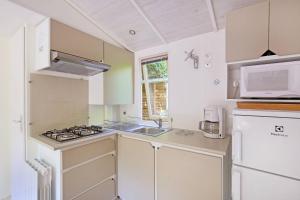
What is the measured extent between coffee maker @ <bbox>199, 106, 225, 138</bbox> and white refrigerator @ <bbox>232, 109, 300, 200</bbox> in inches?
16.6

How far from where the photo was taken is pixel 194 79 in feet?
6.75

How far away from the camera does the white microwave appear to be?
114 centimetres

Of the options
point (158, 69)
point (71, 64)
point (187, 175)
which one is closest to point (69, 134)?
point (71, 64)

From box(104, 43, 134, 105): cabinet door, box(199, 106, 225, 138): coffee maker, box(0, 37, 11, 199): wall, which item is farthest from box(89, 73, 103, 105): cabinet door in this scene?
box(199, 106, 225, 138): coffee maker

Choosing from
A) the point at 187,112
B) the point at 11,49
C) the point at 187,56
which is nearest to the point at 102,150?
the point at 187,112

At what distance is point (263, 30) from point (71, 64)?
183 centimetres

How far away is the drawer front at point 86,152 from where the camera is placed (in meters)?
1.47

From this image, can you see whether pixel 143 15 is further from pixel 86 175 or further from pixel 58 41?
pixel 86 175

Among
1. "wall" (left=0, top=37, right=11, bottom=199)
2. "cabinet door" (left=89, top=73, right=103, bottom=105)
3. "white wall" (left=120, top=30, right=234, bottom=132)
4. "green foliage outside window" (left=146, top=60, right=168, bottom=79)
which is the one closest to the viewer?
"white wall" (left=120, top=30, right=234, bottom=132)

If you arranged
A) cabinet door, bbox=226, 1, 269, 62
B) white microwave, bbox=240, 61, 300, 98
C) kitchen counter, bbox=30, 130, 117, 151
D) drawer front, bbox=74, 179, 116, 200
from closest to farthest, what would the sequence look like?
1. white microwave, bbox=240, 61, 300, 98
2. cabinet door, bbox=226, 1, 269, 62
3. kitchen counter, bbox=30, 130, 117, 151
4. drawer front, bbox=74, 179, 116, 200

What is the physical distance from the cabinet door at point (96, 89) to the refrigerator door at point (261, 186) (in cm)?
177

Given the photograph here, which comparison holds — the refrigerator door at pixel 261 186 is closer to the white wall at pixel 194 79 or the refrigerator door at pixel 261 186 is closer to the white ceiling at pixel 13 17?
the white wall at pixel 194 79

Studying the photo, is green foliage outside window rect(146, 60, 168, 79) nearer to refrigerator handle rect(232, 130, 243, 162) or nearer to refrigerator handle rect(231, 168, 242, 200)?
refrigerator handle rect(232, 130, 243, 162)

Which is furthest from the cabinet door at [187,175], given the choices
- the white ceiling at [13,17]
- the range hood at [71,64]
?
the white ceiling at [13,17]
